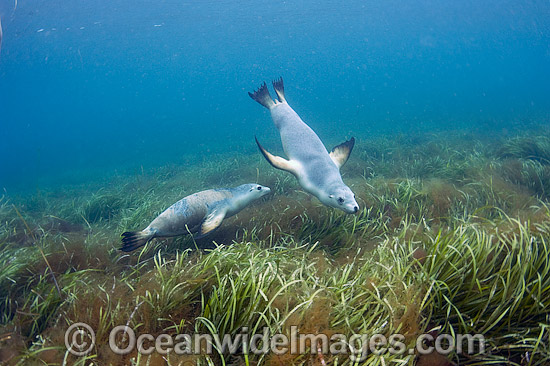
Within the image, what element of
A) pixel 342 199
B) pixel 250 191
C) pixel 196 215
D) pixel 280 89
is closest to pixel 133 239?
pixel 196 215

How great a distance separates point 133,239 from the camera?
10.3ft

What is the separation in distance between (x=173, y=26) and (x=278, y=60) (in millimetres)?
56480

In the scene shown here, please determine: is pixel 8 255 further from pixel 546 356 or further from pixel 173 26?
pixel 173 26

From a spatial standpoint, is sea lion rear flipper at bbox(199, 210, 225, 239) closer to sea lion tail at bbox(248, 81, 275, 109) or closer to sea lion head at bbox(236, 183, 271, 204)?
sea lion head at bbox(236, 183, 271, 204)

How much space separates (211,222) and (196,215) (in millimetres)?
299

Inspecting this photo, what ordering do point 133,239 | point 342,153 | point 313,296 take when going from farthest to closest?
point 342,153 → point 133,239 → point 313,296

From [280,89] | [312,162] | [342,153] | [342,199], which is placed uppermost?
[280,89]

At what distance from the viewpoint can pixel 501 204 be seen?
3.84 m

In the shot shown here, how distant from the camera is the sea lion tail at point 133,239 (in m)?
3.05

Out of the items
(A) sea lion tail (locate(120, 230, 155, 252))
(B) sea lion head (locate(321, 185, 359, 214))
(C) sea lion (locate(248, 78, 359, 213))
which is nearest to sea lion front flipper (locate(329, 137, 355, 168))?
(C) sea lion (locate(248, 78, 359, 213))

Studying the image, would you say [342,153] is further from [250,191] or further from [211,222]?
[211,222]

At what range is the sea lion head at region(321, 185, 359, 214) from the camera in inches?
130

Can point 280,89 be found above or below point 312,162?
above

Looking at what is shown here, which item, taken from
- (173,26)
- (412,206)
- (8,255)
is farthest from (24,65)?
(412,206)
